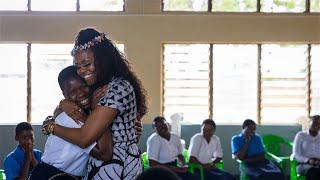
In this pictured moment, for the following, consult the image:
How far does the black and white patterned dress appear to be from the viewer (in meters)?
2.07

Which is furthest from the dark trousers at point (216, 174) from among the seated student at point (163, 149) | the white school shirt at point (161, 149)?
the white school shirt at point (161, 149)

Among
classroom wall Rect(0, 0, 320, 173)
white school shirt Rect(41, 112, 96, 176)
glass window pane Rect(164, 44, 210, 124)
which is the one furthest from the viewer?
glass window pane Rect(164, 44, 210, 124)

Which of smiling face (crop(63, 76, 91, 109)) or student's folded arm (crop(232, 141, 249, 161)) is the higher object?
smiling face (crop(63, 76, 91, 109))

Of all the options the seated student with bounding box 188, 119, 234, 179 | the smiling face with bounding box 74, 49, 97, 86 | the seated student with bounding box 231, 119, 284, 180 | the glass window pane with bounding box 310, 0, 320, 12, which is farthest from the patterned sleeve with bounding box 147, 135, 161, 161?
the smiling face with bounding box 74, 49, 97, 86

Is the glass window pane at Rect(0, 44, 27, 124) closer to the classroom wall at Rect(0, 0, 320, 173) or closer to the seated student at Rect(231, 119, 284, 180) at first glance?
the classroom wall at Rect(0, 0, 320, 173)

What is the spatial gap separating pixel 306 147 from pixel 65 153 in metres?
4.69

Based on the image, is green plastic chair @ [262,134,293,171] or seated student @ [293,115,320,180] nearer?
seated student @ [293,115,320,180]

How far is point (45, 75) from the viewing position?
770cm

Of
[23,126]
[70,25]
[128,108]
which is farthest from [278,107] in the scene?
[128,108]

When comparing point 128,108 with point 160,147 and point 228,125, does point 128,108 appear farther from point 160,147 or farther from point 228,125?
point 228,125

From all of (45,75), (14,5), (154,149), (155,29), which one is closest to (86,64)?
(154,149)

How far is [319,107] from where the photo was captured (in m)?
7.96

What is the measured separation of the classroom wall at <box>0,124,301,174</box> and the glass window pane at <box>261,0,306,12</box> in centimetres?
164

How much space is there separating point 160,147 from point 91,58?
421 cm
